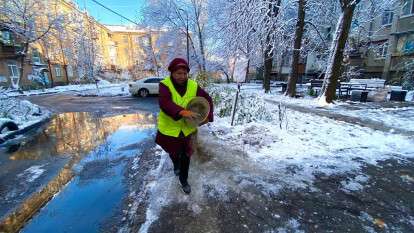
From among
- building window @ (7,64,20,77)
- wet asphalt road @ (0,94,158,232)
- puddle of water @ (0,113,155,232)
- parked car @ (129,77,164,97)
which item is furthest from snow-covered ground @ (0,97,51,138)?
building window @ (7,64,20,77)

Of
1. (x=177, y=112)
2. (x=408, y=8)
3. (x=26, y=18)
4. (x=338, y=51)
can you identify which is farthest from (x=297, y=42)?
(x=26, y=18)

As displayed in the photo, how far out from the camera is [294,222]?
2.75 m

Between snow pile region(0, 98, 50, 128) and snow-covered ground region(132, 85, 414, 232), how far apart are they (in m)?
6.39

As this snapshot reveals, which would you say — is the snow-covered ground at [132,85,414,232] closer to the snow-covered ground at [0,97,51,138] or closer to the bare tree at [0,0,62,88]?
the snow-covered ground at [0,97,51,138]

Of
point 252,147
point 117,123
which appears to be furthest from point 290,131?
point 117,123

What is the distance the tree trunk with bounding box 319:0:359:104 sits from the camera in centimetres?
1019

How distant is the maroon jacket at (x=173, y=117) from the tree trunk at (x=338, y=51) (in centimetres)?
947

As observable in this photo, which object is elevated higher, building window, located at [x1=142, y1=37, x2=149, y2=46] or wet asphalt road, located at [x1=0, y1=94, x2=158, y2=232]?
building window, located at [x1=142, y1=37, x2=149, y2=46]

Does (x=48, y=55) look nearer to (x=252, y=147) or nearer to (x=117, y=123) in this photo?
(x=117, y=123)

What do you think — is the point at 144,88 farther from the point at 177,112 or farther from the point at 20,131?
the point at 177,112

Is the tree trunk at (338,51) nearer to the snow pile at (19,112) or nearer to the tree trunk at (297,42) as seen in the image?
the tree trunk at (297,42)

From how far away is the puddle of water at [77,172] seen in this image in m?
3.02

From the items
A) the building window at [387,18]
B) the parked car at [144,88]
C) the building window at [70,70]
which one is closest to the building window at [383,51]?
the building window at [387,18]

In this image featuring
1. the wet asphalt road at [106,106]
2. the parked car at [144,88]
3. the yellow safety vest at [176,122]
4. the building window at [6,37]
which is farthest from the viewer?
the building window at [6,37]
